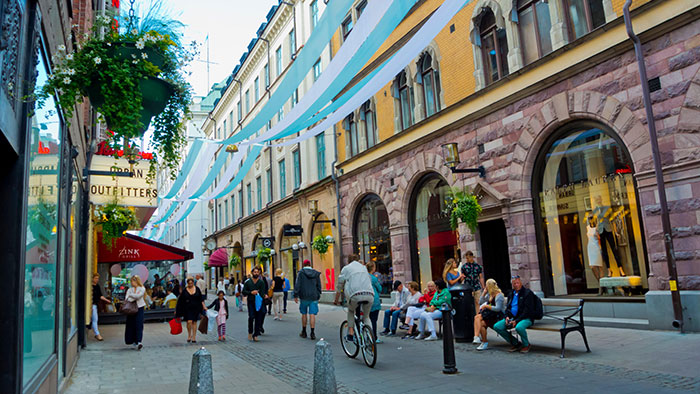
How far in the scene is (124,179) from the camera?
11.7 meters

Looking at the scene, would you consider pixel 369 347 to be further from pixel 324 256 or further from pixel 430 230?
pixel 324 256

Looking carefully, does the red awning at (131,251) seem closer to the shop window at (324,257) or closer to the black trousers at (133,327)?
the black trousers at (133,327)

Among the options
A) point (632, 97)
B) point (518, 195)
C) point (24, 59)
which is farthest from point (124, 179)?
point (632, 97)

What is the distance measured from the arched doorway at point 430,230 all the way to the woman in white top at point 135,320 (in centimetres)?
860

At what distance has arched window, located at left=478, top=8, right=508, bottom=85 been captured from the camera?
13.7 metres

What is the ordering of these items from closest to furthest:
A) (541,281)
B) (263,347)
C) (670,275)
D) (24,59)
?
1. (24,59)
2. (670,275)
3. (263,347)
4. (541,281)

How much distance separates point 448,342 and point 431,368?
2.79 ft

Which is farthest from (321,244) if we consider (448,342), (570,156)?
(448,342)

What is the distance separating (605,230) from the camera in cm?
1118

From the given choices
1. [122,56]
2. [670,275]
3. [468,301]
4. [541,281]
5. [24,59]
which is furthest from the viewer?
[541,281]

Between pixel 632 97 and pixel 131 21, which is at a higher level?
pixel 632 97

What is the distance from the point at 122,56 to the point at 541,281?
10874mm

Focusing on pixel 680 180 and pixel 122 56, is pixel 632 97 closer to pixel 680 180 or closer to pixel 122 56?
pixel 680 180

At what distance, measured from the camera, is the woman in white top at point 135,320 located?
38.1ft
